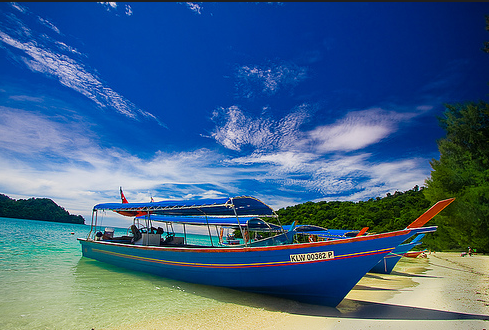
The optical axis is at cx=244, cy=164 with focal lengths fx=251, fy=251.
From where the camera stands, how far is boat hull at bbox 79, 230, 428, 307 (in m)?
5.32

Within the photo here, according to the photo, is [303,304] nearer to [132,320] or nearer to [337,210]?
[132,320]

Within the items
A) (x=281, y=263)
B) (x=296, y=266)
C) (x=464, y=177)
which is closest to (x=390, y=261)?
(x=296, y=266)

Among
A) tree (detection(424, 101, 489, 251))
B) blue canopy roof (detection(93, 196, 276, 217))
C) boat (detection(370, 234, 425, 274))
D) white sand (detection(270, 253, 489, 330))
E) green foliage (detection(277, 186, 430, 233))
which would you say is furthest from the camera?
green foliage (detection(277, 186, 430, 233))

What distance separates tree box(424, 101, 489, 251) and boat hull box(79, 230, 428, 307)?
21963 mm

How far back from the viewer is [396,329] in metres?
4.46

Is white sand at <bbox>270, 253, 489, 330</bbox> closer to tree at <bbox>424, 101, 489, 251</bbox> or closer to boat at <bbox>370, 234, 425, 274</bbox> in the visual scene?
boat at <bbox>370, 234, 425, 274</bbox>

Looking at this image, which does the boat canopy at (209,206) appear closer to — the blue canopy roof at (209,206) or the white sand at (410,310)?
the blue canopy roof at (209,206)

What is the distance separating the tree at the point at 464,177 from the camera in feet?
67.6

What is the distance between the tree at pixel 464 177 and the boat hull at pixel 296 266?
21963mm

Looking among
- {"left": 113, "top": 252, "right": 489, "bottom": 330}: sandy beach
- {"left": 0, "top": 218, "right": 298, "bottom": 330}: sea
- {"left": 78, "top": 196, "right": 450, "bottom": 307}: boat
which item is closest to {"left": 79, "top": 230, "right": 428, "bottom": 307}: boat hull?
{"left": 78, "top": 196, "right": 450, "bottom": 307}: boat

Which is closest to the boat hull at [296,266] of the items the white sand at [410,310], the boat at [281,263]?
the boat at [281,263]

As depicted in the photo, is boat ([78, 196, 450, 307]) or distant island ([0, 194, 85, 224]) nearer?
boat ([78, 196, 450, 307])

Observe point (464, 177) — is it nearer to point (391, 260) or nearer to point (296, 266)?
point (391, 260)

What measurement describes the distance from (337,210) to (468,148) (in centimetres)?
2648
